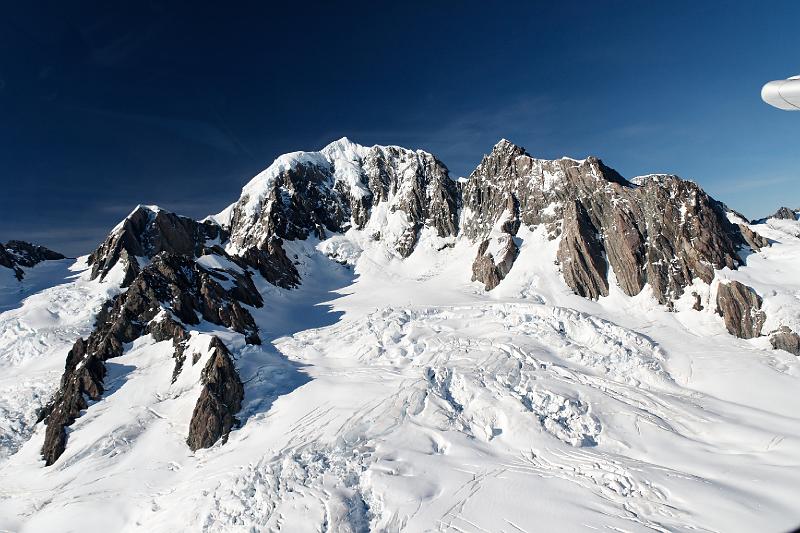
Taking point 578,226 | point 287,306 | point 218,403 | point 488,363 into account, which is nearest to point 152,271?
point 287,306

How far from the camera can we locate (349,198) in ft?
407

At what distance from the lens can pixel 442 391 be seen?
4469cm

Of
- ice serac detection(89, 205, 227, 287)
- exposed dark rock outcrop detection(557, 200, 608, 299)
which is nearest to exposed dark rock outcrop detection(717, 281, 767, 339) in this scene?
exposed dark rock outcrop detection(557, 200, 608, 299)

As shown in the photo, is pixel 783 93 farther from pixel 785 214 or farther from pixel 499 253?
pixel 785 214

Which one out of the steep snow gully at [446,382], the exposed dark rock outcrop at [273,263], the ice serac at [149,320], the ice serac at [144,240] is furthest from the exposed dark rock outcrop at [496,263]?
the ice serac at [144,240]

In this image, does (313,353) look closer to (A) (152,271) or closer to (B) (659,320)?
(A) (152,271)

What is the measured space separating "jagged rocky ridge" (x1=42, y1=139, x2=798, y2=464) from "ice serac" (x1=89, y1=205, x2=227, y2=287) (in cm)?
34

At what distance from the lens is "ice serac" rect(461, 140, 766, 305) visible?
63844 millimetres

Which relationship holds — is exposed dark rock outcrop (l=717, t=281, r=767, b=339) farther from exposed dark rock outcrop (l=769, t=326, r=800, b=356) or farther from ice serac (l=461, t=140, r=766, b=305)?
ice serac (l=461, t=140, r=766, b=305)

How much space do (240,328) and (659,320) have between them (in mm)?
63322

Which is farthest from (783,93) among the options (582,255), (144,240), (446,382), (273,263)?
(144,240)

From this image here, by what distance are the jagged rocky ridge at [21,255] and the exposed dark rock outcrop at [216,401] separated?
258ft

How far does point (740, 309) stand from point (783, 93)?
59.1m

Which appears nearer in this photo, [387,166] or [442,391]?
[442,391]
